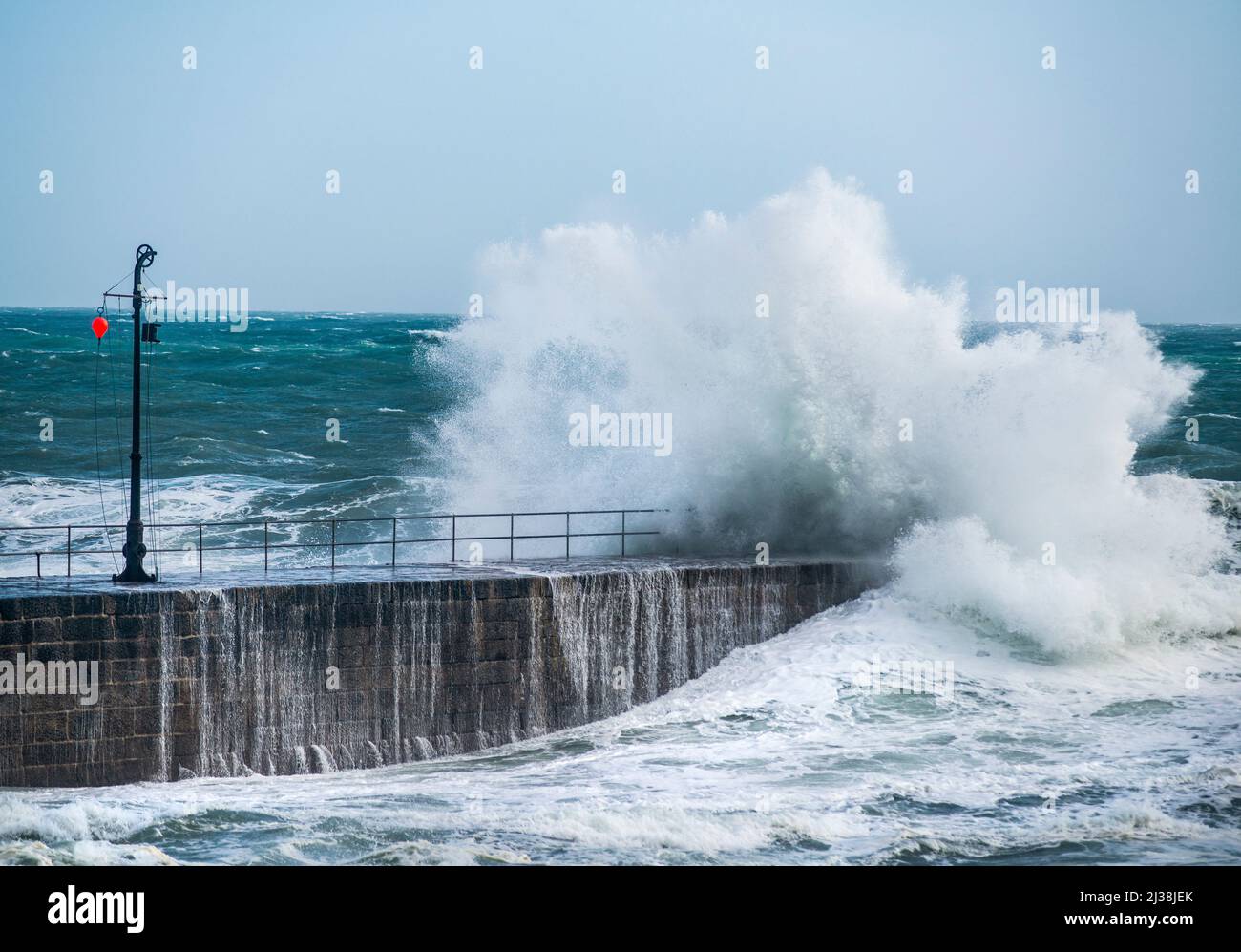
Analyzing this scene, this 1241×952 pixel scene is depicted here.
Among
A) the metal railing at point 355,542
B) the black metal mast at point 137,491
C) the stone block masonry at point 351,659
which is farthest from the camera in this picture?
the metal railing at point 355,542

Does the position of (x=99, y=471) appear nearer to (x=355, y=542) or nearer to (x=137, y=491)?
(x=355, y=542)

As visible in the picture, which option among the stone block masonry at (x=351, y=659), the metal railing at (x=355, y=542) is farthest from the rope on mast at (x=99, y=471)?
the stone block masonry at (x=351, y=659)

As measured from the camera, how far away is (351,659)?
15156 mm

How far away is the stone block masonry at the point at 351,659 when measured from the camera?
545 inches

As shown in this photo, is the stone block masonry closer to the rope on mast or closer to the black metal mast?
the black metal mast

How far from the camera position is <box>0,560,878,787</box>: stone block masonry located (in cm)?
1384

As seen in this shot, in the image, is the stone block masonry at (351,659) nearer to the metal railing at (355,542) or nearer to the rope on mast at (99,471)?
the metal railing at (355,542)

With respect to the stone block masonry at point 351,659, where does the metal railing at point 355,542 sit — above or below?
above

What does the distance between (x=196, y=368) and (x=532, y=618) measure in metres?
34.9

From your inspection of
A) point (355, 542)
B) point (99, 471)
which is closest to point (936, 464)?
point (355, 542)

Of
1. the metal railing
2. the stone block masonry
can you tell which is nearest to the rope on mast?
the metal railing
